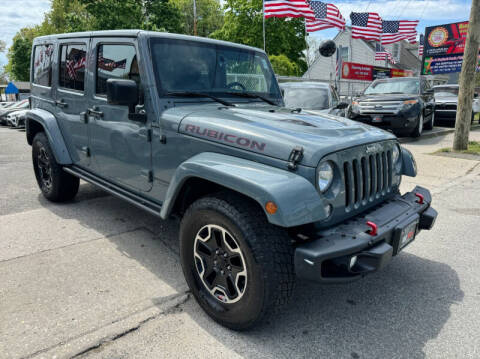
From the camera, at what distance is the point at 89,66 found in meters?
3.72

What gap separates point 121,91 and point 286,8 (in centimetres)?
1624

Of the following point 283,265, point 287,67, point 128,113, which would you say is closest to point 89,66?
point 128,113

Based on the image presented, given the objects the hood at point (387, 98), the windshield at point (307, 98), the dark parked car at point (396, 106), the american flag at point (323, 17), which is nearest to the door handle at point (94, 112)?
the windshield at point (307, 98)

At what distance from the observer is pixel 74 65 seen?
3.99 meters

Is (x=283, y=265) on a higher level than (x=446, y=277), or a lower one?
higher

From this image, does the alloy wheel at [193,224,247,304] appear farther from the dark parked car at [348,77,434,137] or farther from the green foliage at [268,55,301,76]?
the green foliage at [268,55,301,76]

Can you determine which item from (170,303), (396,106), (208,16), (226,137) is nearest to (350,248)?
(226,137)

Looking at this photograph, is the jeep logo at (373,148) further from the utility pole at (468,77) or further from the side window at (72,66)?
the utility pole at (468,77)

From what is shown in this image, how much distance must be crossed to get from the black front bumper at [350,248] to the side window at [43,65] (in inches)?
150

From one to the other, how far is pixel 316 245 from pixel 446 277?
5.84 ft

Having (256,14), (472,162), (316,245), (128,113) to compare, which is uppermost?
(256,14)

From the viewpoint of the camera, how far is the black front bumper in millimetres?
2051

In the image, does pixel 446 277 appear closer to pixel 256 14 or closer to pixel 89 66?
pixel 89 66

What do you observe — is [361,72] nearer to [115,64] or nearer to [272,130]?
[115,64]
